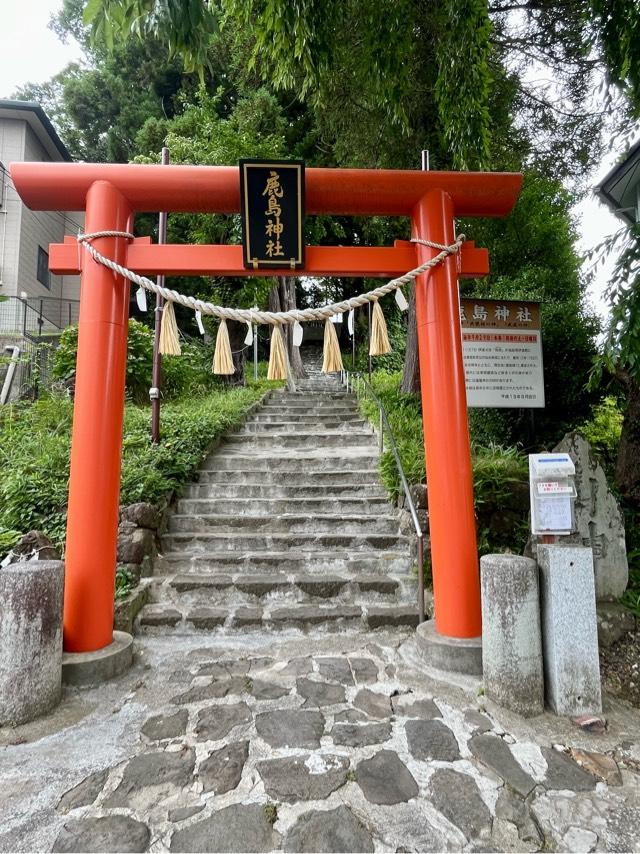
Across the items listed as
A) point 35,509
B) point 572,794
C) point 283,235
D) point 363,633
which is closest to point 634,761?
point 572,794

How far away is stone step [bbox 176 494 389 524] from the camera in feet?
18.3

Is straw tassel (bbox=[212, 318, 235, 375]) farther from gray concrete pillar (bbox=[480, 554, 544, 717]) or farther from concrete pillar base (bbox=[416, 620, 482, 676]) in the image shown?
concrete pillar base (bbox=[416, 620, 482, 676])

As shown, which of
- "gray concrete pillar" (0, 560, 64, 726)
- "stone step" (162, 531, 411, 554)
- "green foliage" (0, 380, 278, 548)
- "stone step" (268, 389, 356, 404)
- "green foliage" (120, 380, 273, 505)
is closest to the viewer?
"gray concrete pillar" (0, 560, 64, 726)

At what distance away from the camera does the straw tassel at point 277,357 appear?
375 cm

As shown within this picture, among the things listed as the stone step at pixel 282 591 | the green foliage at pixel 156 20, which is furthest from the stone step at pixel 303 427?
the green foliage at pixel 156 20

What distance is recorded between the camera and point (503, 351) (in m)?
5.41

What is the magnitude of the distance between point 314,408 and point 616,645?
716 centimetres

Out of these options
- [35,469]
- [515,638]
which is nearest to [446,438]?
[515,638]

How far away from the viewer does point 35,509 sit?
15.8 ft

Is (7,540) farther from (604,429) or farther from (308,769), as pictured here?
(604,429)

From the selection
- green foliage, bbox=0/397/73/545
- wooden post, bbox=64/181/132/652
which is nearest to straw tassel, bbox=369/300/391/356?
wooden post, bbox=64/181/132/652

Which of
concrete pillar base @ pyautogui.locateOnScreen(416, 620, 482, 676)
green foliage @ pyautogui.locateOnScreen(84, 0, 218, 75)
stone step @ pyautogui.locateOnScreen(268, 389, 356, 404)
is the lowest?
concrete pillar base @ pyautogui.locateOnScreen(416, 620, 482, 676)

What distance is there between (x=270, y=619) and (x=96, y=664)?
1.38m

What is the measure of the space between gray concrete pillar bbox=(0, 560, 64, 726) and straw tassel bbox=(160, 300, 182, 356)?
1873 mm
